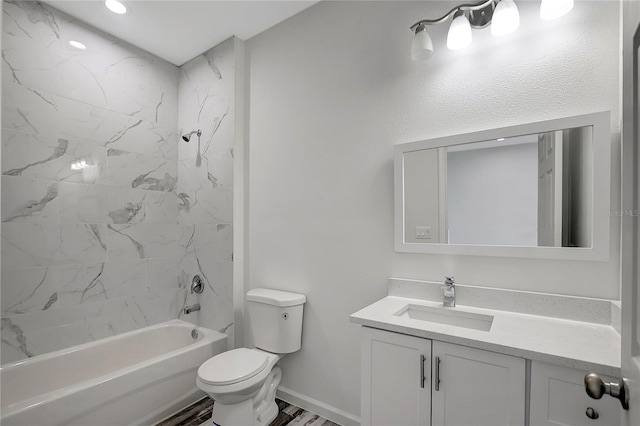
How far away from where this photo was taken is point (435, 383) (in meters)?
1.26

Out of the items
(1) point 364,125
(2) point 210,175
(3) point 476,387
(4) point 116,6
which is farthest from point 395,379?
(4) point 116,6

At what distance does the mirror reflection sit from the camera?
1.37 m

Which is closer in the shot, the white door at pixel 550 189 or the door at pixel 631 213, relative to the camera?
the door at pixel 631 213

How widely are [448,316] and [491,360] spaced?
0.45m

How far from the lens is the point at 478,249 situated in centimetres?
158

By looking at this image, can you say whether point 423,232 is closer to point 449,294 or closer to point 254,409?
point 449,294

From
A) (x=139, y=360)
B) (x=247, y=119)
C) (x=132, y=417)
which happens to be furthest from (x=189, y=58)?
(x=132, y=417)

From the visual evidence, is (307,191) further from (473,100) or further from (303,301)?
(473,100)

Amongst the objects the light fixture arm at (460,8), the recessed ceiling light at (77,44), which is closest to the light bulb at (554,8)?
the light fixture arm at (460,8)

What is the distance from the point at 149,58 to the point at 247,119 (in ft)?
3.49

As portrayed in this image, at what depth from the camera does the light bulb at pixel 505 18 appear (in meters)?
1.43

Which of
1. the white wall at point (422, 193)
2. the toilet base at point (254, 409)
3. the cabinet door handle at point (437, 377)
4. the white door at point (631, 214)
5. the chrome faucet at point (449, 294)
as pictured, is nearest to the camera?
the white door at point (631, 214)

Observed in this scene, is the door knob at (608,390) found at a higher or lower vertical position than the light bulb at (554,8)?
lower

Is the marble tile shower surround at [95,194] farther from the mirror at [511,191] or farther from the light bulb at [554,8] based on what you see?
the light bulb at [554,8]
